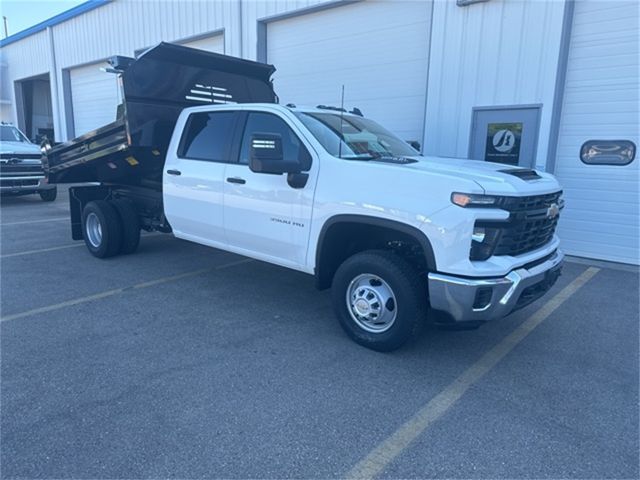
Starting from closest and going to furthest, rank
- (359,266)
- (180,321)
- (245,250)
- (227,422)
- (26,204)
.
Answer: (227,422) → (359,266) → (180,321) → (245,250) → (26,204)

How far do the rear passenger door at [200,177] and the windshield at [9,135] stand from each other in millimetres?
10459

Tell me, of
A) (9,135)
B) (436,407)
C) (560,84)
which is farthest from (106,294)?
(9,135)

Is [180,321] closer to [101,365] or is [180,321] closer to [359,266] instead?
[101,365]

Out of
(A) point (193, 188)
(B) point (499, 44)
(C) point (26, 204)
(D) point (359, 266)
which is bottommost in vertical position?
(C) point (26, 204)

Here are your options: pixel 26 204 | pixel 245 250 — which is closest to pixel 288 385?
pixel 245 250

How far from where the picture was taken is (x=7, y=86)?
2533 centimetres

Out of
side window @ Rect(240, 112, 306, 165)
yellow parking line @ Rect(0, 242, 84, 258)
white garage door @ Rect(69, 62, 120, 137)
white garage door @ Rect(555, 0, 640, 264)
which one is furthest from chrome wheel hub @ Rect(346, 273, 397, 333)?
white garage door @ Rect(69, 62, 120, 137)

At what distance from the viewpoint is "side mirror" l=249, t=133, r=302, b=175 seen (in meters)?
3.95

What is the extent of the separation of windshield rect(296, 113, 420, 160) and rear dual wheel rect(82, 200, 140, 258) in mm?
3547

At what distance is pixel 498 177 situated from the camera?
357 centimetres

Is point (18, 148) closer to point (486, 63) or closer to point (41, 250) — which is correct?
point (41, 250)

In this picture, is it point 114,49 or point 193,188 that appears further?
point 114,49

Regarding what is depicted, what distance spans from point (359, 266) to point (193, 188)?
2455mm

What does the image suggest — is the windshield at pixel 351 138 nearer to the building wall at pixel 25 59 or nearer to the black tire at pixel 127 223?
the black tire at pixel 127 223
